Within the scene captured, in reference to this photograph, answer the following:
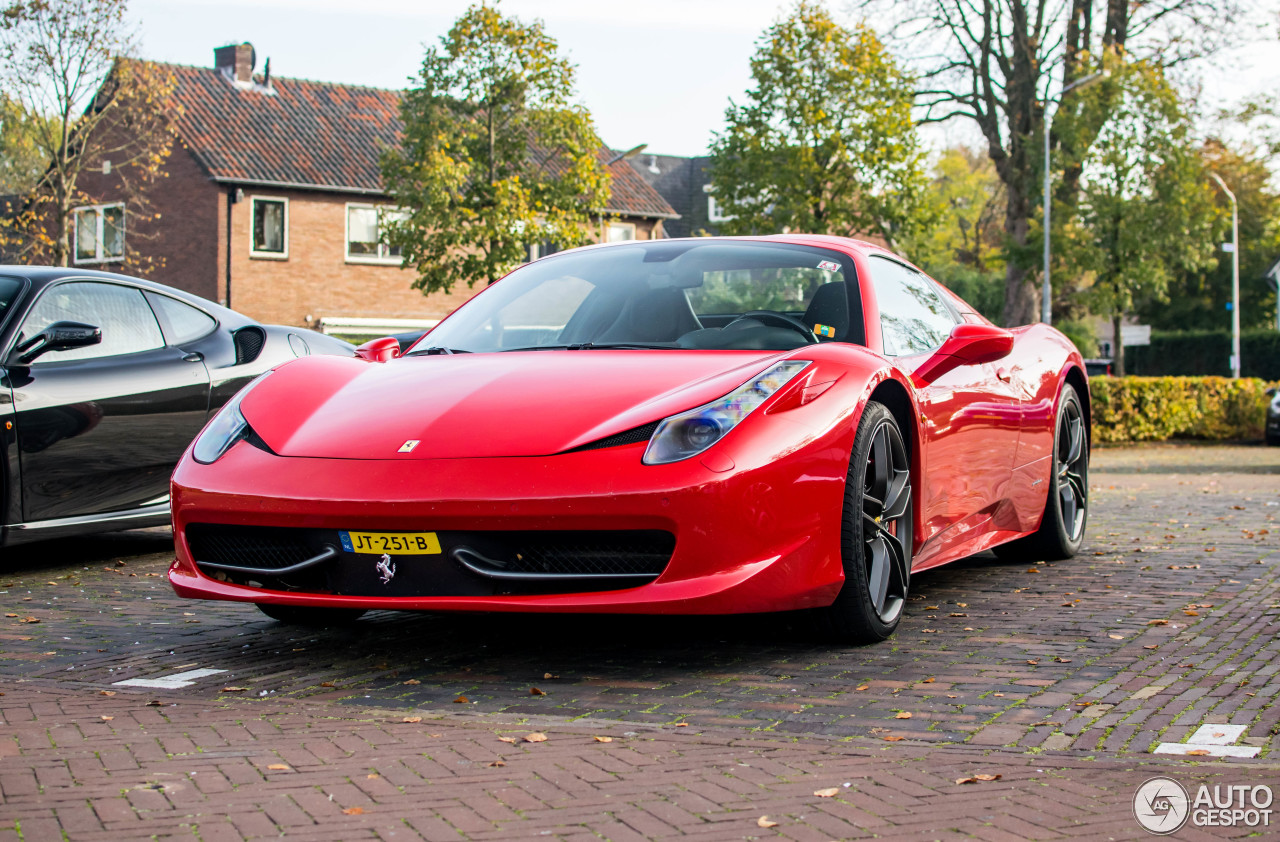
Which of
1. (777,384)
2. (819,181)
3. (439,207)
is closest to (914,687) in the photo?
(777,384)

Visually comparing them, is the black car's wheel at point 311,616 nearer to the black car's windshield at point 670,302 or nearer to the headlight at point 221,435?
the headlight at point 221,435

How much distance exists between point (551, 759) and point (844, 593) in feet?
4.85

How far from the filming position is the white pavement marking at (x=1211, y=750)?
3.30 meters

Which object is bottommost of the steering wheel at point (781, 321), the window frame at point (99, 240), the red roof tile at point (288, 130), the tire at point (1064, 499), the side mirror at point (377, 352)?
the tire at point (1064, 499)

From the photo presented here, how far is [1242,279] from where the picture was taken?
2296 inches

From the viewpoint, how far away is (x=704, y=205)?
60.9 metres

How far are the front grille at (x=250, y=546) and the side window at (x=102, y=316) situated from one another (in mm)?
2567

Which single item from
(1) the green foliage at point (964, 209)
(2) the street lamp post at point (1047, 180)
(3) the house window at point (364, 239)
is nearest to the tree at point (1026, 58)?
(2) the street lamp post at point (1047, 180)

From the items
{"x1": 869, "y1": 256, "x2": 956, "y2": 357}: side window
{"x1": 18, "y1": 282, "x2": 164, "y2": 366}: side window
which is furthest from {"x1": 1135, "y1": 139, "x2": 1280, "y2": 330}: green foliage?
{"x1": 18, "y1": 282, "x2": 164, "y2": 366}: side window

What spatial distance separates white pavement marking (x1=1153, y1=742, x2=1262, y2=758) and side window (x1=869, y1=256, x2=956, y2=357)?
192cm

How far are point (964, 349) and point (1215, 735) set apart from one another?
2.03m

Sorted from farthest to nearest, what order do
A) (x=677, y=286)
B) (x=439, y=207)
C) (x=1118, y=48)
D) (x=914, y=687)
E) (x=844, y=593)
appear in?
(x=1118, y=48)
(x=439, y=207)
(x=677, y=286)
(x=844, y=593)
(x=914, y=687)

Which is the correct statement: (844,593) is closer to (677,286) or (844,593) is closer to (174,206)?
(677,286)

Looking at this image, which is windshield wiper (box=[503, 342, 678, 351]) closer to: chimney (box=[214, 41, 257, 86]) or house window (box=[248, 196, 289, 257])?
house window (box=[248, 196, 289, 257])
